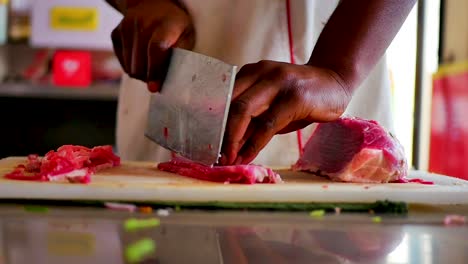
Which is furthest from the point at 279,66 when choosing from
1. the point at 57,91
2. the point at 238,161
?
the point at 57,91

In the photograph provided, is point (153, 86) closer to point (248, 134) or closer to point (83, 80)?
point (248, 134)

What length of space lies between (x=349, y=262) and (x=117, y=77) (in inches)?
128

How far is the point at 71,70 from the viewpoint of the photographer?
389 cm

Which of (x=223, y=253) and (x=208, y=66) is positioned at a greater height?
(x=208, y=66)

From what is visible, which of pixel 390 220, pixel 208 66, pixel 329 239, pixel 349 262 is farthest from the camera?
pixel 208 66

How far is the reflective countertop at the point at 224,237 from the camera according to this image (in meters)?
0.84

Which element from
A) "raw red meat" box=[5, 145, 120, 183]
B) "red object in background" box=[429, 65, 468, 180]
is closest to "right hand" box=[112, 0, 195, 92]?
"raw red meat" box=[5, 145, 120, 183]

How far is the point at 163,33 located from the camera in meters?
1.58

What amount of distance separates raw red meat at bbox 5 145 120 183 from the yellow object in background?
8.06 feet

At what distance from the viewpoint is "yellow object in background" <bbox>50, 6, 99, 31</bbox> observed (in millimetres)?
3900

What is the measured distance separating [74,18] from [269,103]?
2.83 metres

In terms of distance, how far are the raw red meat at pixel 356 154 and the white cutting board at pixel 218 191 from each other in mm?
59

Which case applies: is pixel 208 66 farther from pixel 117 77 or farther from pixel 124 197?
pixel 117 77

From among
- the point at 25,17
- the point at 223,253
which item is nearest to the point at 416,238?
the point at 223,253
